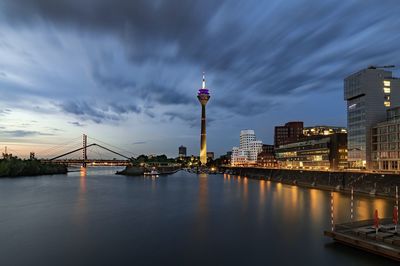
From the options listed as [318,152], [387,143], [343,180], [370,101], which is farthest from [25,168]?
[387,143]

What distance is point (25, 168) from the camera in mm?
144375

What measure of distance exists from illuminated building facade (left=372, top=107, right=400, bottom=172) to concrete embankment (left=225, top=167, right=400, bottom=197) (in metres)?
9.96

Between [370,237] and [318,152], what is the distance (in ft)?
330

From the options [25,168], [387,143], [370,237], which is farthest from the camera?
[25,168]

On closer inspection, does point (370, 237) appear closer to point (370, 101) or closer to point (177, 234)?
point (177, 234)

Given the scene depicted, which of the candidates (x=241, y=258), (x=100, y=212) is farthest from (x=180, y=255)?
(x=100, y=212)

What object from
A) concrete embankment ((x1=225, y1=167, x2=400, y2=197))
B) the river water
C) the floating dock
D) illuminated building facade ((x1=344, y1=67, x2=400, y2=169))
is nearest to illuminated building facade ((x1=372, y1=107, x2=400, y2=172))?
illuminated building facade ((x1=344, y1=67, x2=400, y2=169))

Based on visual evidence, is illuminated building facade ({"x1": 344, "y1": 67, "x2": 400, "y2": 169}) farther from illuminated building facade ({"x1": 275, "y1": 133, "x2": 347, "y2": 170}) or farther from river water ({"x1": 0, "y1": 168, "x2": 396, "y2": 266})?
river water ({"x1": 0, "y1": 168, "x2": 396, "y2": 266})

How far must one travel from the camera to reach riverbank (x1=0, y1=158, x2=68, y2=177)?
13475 centimetres

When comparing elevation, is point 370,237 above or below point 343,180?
below

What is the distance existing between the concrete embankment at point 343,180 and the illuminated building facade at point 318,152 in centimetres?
1426

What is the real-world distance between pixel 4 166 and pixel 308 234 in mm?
135753

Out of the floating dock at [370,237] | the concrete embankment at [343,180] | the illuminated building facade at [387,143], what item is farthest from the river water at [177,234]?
the illuminated building facade at [387,143]

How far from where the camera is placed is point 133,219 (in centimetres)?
4028
